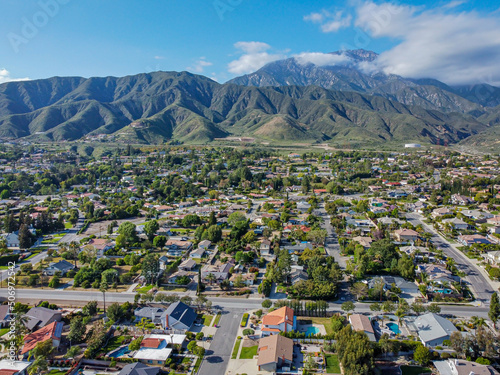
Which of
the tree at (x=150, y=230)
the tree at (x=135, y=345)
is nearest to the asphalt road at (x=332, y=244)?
the tree at (x=135, y=345)

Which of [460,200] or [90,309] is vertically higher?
[460,200]

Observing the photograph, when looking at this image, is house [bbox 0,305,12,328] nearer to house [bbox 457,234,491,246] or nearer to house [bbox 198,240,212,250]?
house [bbox 198,240,212,250]

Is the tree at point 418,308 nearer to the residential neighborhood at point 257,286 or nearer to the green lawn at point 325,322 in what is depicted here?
the residential neighborhood at point 257,286

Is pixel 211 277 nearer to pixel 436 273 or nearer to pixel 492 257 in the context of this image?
pixel 436 273

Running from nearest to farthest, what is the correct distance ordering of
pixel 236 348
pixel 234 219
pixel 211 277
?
pixel 236 348 < pixel 211 277 < pixel 234 219

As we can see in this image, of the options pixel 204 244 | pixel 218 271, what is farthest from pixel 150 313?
pixel 204 244

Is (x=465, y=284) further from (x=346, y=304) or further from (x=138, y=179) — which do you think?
(x=138, y=179)

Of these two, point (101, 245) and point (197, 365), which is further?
point (101, 245)
